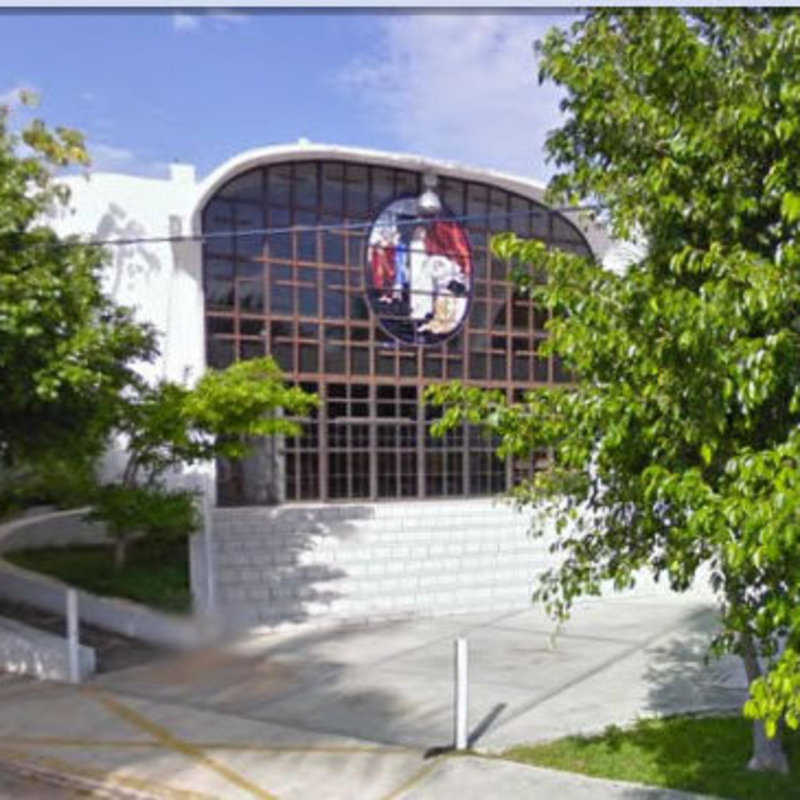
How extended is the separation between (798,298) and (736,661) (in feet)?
22.7

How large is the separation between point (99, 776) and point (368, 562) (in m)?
Result: 7.63

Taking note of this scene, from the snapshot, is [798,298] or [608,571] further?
[608,571]

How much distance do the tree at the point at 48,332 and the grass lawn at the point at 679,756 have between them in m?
5.26

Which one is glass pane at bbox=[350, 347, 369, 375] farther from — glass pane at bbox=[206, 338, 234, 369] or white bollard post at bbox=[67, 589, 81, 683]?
white bollard post at bbox=[67, 589, 81, 683]

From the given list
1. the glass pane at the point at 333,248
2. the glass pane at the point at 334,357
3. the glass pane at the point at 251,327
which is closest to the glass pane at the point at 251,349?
the glass pane at the point at 251,327

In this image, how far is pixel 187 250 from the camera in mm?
17000

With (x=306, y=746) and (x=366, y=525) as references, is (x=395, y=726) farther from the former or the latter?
(x=366, y=525)

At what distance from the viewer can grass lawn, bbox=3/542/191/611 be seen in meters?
11.7

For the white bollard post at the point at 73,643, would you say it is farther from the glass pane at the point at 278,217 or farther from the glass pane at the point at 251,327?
the glass pane at the point at 278,217

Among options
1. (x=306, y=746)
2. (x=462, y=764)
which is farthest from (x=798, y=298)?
(x=306, y=746)

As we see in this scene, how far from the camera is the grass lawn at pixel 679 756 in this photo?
18.6 ft

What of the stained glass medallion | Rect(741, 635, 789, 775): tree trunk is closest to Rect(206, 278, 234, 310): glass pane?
the stained glass medallion

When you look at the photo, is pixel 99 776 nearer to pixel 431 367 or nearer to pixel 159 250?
pixel 159 250

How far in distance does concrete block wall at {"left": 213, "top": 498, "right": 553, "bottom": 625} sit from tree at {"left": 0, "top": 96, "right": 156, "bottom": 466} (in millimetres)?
3455
